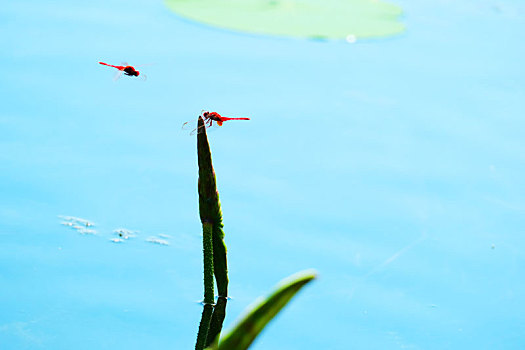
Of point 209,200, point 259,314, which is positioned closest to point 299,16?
point 209,200

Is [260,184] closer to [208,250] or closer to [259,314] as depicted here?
[208,250]

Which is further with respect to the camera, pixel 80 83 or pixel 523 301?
pixel 80 83

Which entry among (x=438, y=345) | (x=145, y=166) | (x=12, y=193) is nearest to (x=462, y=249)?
(x=438, y=345)

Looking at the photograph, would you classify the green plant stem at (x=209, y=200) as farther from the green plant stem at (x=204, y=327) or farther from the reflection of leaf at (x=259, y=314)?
the reflection of leaf at (x=259, y=314)

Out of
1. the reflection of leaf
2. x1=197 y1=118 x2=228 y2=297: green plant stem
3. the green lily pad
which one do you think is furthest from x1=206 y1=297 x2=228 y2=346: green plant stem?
the green lily pad

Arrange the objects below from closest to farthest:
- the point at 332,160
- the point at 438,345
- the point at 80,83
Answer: the point at 438,345, the point at 332,160, the point at 80,83

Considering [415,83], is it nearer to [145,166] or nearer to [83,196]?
[145,166]

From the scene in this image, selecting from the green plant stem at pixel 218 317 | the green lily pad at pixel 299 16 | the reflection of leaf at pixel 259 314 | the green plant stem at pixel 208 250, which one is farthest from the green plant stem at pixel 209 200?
the green lily pad at pixel 299 16
